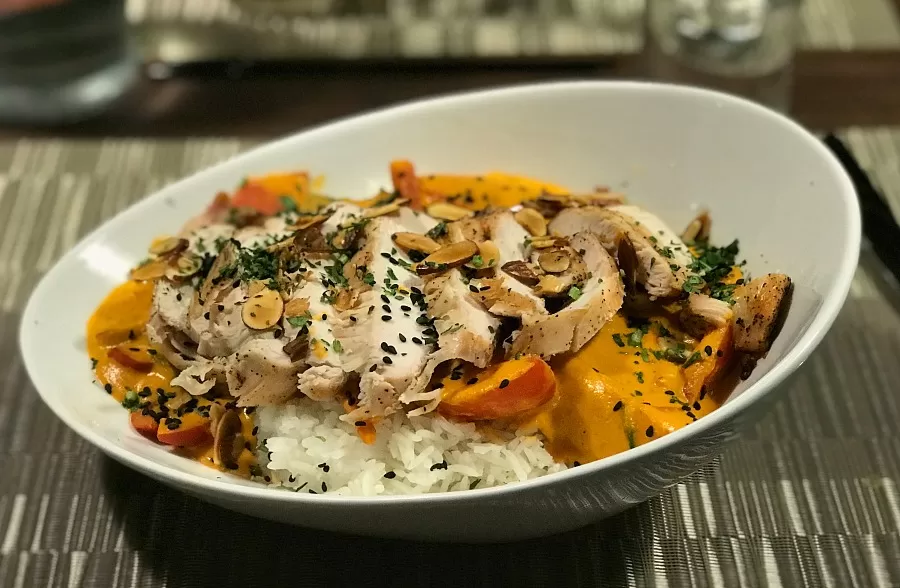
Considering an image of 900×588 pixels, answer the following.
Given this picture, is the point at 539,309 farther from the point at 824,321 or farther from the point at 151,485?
the point at 151,485

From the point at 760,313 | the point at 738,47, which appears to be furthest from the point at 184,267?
the point at 738,47

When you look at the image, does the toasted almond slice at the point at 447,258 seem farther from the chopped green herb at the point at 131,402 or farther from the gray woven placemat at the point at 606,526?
the chopped green herb at the point at 131,402

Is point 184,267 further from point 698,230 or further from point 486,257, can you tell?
point 698,230

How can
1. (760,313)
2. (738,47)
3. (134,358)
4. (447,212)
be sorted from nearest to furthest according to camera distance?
1. (760,313)
2. (134,358)
3. (447,212)
4. (738,47)

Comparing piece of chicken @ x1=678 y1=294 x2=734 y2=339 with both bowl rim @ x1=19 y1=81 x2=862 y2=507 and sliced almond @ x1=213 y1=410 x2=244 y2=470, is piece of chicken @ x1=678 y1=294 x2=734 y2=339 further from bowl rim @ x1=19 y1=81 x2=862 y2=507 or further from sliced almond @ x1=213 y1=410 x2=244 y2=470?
sliced almond @ x1=213 y1=410 x2=244 y2=470

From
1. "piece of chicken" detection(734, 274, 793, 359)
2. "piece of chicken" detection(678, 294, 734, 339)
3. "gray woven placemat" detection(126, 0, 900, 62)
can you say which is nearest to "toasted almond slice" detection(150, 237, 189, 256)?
"piece of chicken" detection(678, 294, 734, 339)

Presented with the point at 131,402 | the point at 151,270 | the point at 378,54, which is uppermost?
the point at 151,270

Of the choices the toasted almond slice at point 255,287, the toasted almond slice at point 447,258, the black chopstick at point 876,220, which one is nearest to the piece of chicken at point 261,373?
the toasted almond slice at point 255,287
